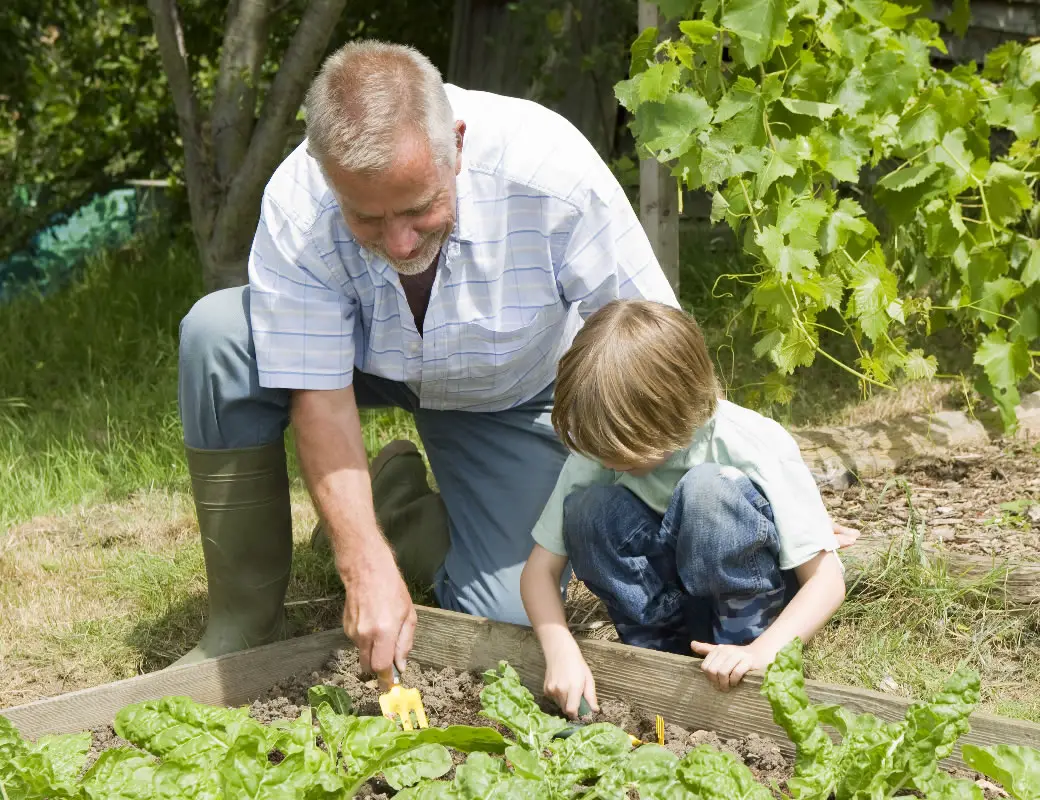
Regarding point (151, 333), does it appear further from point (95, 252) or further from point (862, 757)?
point (862, 757)

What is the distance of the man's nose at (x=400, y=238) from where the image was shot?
2.05 m

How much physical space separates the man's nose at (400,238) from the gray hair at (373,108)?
0.40 feet

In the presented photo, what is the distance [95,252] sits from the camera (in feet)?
20.1

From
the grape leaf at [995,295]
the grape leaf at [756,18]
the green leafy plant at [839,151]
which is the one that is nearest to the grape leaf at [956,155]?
the green leafy plant at [839,151]

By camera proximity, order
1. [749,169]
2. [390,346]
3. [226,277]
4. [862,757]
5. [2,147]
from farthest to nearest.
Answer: [2,147] < [226,277] < [749,169] < [390,346] < [862,757]

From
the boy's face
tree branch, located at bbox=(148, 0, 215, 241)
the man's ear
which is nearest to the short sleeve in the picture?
the man's ear

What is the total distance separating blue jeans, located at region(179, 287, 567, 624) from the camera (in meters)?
2.45

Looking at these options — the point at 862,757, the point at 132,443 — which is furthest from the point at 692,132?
the point at 132,443

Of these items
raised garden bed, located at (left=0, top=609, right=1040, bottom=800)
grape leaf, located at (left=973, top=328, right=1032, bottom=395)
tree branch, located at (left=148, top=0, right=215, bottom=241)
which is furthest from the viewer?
tree branch, located at (left=148, top=0, right=215, bottom=241)

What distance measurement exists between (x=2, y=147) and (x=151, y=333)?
11.5ft

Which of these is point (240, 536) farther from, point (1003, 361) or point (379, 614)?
point (1003, 361)

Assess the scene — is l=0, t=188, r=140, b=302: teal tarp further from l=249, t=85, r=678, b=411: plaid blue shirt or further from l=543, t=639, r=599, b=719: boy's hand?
l=543, t=639, r=599, b=719: boy's hand

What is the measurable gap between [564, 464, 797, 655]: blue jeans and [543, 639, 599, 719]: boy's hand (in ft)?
0.54

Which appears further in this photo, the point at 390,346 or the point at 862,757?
the point at 390,346
